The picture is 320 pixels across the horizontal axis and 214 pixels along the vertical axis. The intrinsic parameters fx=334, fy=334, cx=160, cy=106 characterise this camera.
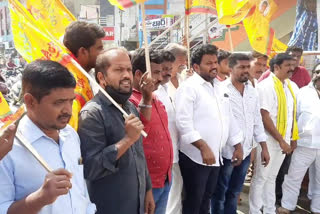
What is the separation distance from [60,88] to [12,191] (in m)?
0.46

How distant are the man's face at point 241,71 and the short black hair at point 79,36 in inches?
68.0

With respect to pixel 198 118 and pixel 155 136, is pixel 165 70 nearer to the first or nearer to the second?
pixel 198 118

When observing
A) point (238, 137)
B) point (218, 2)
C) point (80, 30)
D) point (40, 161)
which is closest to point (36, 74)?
point (40, 161)

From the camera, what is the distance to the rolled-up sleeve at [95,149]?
1780 mm

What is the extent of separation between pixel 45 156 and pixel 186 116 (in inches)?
65.3

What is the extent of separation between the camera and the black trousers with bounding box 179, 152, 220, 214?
3.00 m

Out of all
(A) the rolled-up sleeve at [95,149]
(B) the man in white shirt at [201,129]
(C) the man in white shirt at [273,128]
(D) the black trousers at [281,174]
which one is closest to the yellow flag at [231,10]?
(B) the man in white shirt at [201,129]

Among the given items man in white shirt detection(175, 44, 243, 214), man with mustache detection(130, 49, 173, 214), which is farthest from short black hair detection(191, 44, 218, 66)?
man with mustache detection(130, 49, 173, 214)

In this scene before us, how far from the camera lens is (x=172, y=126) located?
3086 mm

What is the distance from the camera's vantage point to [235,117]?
10.9ft

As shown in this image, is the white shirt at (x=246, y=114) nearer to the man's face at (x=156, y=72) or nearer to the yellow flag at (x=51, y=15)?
the man's face at (x=156, y=72)

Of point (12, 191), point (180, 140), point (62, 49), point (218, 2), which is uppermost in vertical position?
point (218, 2)

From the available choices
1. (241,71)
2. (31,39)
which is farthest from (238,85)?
(31,39)

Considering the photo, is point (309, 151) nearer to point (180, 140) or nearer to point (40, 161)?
point (180, 140)
